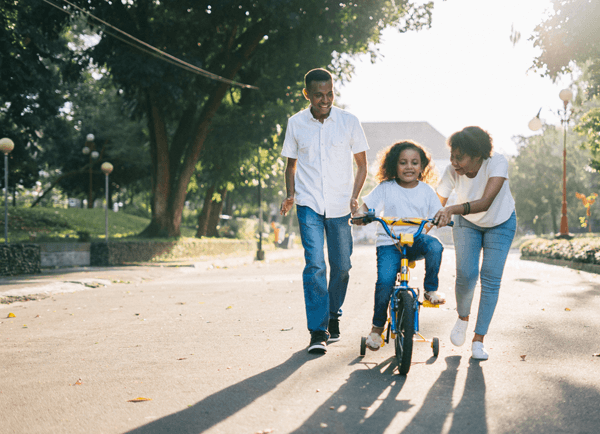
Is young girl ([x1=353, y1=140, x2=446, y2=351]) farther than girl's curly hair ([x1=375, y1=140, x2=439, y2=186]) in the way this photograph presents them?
No

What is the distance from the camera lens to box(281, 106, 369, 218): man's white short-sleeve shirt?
509 centimetres

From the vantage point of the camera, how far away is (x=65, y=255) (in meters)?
15.9

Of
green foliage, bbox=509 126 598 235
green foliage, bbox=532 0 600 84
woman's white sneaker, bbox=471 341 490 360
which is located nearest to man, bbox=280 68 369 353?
woman's white sneaker, bbox=471 341 490 360

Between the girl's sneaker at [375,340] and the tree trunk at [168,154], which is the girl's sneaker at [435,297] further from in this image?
the tree trunk at [168,154]

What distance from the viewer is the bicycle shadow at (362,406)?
3.01 meters

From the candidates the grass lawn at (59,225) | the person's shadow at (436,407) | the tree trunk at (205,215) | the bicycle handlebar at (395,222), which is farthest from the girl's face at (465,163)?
the tree trunk at (205,215)

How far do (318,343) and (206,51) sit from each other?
17683 mm

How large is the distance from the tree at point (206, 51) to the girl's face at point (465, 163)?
500 inches

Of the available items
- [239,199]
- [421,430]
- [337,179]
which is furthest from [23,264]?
[239,199]

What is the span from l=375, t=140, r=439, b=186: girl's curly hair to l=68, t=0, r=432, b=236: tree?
1252cm

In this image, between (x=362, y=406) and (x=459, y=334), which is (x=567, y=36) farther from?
(x=362, y=406)

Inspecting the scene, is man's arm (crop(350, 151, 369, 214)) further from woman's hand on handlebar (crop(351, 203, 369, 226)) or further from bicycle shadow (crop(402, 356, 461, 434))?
bicycle shadow (crop(402, 356, 461, 434))

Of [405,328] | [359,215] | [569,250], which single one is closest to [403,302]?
[405,328]

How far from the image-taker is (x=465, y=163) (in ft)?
15.3
